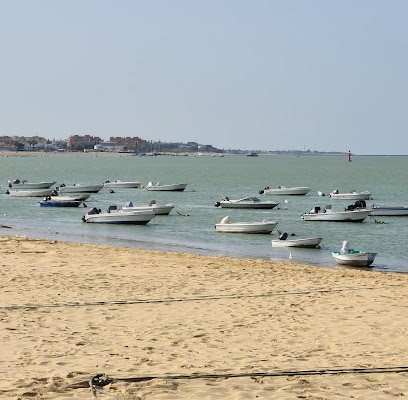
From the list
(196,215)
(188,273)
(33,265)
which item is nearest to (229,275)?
(188,273)

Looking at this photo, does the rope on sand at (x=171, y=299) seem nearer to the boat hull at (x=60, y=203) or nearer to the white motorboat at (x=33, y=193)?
the boat hull at (x=60, y=203)

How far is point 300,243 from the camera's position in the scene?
37.0 m

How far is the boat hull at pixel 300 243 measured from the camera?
121 feet

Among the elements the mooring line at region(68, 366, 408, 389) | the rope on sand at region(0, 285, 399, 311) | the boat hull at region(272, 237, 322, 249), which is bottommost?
the boat hull at region(272, 237, 322, 249)

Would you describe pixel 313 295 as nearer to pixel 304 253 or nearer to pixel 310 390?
pixel 310 390

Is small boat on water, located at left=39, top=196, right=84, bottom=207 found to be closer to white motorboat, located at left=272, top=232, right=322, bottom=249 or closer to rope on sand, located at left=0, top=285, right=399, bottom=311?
white motorboat, located at left=272, top=232, right=322, bottom=249

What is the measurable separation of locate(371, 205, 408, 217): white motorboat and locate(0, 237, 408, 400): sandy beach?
109 ft

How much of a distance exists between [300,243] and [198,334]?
22829 millimetres

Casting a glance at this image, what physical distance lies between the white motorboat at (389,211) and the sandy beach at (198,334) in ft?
109

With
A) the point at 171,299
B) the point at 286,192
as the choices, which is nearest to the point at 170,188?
the point at 286,192

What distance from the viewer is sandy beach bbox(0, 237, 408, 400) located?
37.0ft

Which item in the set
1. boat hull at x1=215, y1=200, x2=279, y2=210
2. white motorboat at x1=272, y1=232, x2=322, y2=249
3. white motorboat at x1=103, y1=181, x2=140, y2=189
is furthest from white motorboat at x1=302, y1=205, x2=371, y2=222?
white motorboat at x1=103, y1=181, x2=140, y2=189

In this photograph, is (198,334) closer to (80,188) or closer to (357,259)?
(357,259)

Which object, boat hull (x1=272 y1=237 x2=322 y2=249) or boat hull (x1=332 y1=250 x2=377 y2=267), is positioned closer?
boat hull (x1=332 y1=250 x2=377 y2=267)
